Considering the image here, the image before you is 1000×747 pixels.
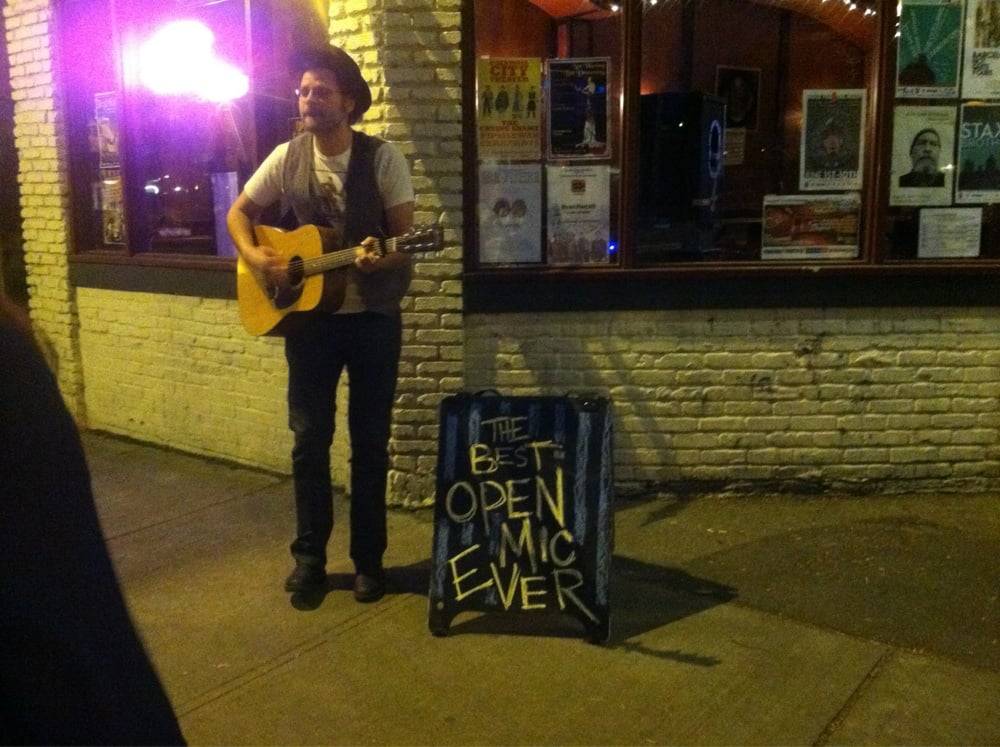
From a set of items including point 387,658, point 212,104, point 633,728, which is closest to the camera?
point 633,728

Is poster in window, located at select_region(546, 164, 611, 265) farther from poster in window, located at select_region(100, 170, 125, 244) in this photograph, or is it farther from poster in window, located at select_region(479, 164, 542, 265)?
poster in window, located at select_region(100, 170, 125, 244)

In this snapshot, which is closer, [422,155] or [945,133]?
[422,155]

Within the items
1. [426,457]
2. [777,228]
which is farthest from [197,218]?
[777,228]

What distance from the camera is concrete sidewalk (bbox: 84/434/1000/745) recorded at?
3.10m

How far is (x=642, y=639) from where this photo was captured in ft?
11.9

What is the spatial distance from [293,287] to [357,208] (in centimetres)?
38

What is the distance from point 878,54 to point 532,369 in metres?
2.30

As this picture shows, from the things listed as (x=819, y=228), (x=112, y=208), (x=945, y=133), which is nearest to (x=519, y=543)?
(x=819, y=228)

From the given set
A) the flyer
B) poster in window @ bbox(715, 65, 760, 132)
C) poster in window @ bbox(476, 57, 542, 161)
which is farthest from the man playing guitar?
the flyer

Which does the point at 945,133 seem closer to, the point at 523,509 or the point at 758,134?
the point at 758,134

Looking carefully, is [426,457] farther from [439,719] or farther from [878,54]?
[878,54]

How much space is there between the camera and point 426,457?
5.01 meters

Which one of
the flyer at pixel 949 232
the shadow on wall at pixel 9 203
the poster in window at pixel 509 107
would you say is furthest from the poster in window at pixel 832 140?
the shadow on wall at pixel 9 203

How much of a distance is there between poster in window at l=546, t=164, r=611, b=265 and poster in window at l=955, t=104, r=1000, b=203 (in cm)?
180
